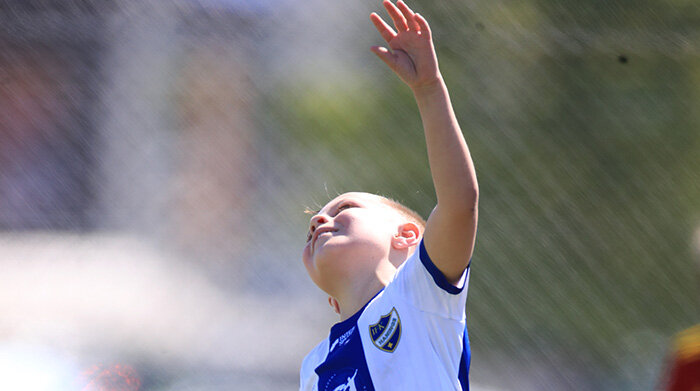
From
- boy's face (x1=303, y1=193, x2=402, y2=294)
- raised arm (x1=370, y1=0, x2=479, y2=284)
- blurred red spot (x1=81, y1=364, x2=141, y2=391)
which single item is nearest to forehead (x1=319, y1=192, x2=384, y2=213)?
boy's face (x1=303, y1=193, x2=402, y2=294)

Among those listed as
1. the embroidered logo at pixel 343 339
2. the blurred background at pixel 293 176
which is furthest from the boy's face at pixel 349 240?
the blurred background at pixel 293 176

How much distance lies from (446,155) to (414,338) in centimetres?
31

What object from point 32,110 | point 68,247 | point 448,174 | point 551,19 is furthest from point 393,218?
point 32,110

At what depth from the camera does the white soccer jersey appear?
1.09m

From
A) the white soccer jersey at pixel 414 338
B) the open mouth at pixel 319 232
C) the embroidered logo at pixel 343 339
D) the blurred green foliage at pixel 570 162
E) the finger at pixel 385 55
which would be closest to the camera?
the finger at pixel 385 55

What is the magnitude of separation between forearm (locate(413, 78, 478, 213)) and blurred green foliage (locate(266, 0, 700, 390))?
1.68 metres

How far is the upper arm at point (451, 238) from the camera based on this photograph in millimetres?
1010

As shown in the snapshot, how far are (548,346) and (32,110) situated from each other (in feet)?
7.58

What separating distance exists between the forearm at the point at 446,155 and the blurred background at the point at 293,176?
1.69 m

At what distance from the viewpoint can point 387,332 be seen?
1.15 meters

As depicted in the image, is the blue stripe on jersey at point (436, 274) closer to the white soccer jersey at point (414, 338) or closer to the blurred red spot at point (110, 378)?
the white soccer jersey at point (414, 338)

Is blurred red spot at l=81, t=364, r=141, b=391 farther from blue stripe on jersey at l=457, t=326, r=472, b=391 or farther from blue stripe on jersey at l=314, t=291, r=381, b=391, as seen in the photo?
blue stripe on jersey at l=457, t=326, r=472, b=391

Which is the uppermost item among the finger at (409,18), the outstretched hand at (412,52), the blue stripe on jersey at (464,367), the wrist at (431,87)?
the finger at (409,18)

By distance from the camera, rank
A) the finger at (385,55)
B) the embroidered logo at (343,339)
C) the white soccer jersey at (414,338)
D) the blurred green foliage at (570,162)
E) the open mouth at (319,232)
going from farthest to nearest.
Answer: the blurred green foliage at (570,162) < the open mouth at (319,232) < the embroidered logo at (343,339) < the white soccer jersey at (414,338) < the finger at (385,55)
